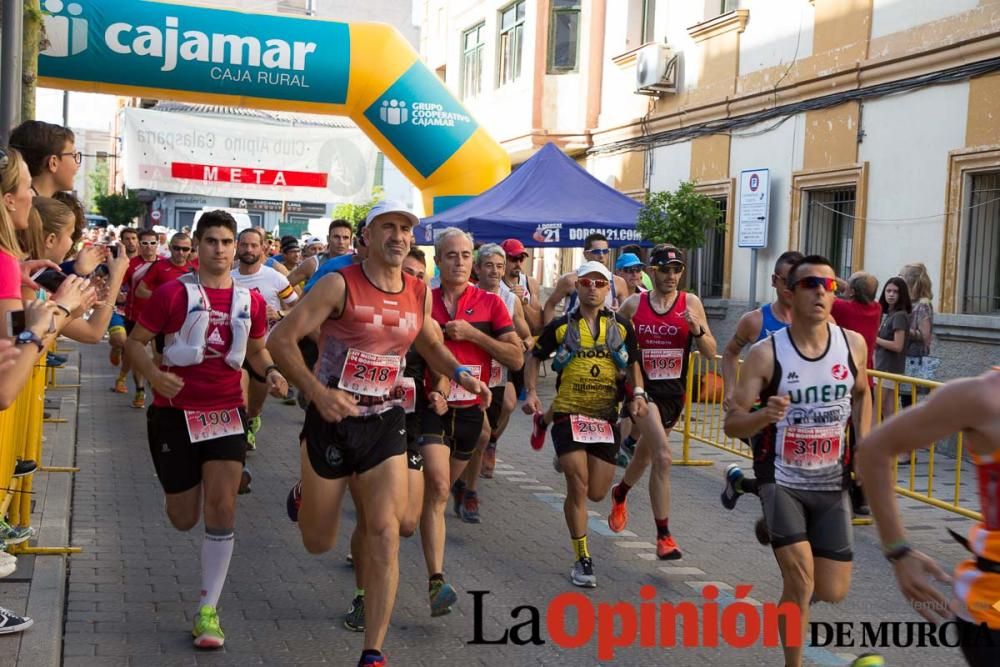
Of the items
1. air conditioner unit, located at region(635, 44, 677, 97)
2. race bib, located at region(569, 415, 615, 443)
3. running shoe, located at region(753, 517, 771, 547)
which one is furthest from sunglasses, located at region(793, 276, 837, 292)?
air conditioner unit, located at region(635, 44, 677, 97)

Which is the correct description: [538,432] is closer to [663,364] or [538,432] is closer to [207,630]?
[663,364]

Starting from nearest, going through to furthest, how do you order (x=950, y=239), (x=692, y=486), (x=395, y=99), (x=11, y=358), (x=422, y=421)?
(x=11, y=358) → (x=422, y=421) → (x=692, y=486) → (x=950, y=239) → (x=395, y=99)

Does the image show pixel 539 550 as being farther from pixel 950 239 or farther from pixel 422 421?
pixel 950 239

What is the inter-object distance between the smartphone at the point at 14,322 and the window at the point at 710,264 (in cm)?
1534

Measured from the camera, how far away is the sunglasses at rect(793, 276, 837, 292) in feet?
17.0

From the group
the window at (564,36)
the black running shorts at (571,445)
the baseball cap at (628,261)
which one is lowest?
the black running shorts at (571,445)

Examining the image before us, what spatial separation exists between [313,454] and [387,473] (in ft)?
1.14

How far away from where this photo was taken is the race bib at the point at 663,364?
845 cm

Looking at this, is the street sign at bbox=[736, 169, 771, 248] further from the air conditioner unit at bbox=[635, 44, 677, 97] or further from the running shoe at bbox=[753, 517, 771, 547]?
the running shoe at bbox=[753, 517, 771, 547]

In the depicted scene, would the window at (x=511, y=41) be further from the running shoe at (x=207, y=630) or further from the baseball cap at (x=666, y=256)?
the running shoe at (x=207, y=630)

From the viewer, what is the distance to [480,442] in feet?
27.4

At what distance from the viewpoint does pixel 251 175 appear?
1873cm

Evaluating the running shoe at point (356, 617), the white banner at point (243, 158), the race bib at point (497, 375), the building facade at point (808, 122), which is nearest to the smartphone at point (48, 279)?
the running shoe at point (356, 617)

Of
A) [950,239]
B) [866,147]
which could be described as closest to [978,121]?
[950,239]
